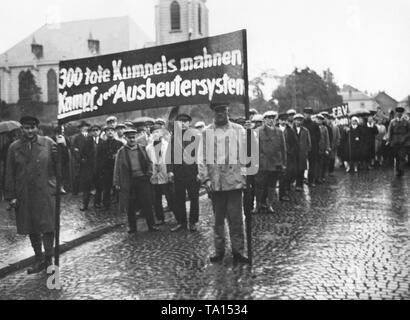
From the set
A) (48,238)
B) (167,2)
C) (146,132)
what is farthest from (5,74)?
(48,238)

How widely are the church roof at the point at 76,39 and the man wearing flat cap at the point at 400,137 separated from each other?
54809 millimetres

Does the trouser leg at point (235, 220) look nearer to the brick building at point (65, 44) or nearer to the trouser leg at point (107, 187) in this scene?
the trouser leg at point (107, 187)

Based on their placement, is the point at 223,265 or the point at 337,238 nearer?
the point at 223,265

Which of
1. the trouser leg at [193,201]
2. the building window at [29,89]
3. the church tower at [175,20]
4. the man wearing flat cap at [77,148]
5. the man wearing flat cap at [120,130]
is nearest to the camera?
the trouser leg at [193,201]

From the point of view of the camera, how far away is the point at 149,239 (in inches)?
334

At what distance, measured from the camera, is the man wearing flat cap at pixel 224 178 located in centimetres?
677

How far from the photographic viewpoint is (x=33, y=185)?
6812mm

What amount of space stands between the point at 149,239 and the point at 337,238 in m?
2.92

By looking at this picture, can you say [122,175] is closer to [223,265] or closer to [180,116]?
[180,116]

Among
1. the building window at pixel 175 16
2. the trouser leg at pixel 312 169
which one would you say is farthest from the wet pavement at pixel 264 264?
the building window at pixel 175 16

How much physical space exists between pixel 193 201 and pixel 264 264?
2.80 m

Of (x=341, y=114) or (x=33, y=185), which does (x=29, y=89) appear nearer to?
(x=341, y=114)

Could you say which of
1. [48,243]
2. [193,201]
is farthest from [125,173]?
[48,243]

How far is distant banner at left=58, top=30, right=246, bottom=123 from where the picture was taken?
21.6ft
